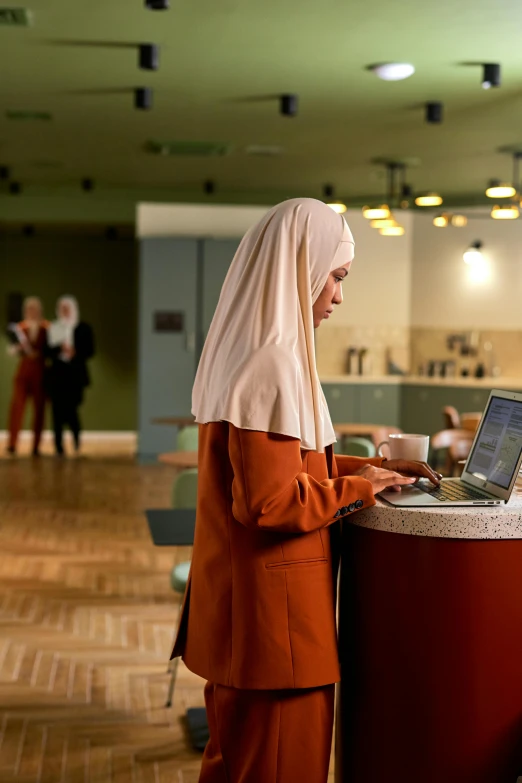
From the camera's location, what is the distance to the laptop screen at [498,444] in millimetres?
2223

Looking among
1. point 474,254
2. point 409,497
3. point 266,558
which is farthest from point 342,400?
point 266,558

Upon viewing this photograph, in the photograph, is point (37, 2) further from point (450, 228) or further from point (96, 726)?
point (450, 228)

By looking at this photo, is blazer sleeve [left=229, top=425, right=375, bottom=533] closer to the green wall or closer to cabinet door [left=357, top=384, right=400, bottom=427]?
cabinet door [left=357, top=384, right=400, bottom=427]

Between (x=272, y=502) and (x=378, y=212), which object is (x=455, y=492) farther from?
(x=378, y=212)

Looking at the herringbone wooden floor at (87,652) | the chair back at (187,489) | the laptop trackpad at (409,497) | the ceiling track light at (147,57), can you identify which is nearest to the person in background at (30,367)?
the herringbone wooden floor at (87,652)

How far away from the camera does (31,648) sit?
4.79m

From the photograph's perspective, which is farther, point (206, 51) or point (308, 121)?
point (308, 121)

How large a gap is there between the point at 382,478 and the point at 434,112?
6482 millimetres

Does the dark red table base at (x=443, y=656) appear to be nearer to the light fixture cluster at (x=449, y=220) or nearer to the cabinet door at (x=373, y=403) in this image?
the light fixture cluster at (x=449, y=220)

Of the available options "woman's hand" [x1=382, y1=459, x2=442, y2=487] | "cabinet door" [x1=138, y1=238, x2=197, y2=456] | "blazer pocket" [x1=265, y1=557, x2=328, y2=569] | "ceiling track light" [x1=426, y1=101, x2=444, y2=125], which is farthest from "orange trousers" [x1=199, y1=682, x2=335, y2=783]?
"cabinet door" [x1=138, y1=238, x2=197, y2=456]

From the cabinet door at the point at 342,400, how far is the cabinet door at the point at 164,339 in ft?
6.10

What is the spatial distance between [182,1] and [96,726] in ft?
13.3

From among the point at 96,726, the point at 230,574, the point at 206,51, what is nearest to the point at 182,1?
the point at 206,51

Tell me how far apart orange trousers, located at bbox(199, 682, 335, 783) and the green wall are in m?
13.5
